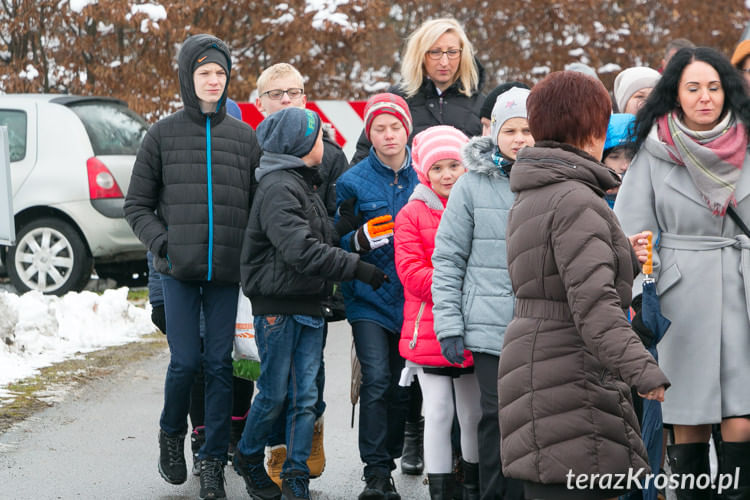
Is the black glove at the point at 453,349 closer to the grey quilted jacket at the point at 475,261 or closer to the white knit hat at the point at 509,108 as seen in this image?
the grey quilted jacket at the point at 475,261

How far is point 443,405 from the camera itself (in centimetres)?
562

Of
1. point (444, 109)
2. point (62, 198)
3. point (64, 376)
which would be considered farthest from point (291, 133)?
point (62, 198)

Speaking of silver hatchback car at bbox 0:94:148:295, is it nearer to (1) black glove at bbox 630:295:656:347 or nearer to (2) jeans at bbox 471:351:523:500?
(2) jeans at bbox 471:351:523:500

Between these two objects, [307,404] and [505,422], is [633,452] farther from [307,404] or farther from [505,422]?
[307,404]

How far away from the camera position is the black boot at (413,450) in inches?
257

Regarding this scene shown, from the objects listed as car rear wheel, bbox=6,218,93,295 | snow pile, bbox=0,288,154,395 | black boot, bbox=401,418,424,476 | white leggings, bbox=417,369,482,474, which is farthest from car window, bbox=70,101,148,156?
white leggings, bbox=417,369,482,474

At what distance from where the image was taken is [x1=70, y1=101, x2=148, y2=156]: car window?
40.0ft

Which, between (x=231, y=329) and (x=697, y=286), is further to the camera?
(x=231, y=329)

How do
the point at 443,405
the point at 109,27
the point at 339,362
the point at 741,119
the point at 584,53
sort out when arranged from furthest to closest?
the point at 584,53
the point at 109,27
the point at 339,362
the point at 443,405
the point at 741,119

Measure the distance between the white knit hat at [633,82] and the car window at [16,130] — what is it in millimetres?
7151

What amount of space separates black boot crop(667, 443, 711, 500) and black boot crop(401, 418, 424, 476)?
165 centimetres

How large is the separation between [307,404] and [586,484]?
2.08 meters

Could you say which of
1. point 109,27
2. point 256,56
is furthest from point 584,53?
point 109,27

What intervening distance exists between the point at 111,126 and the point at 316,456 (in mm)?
7215
